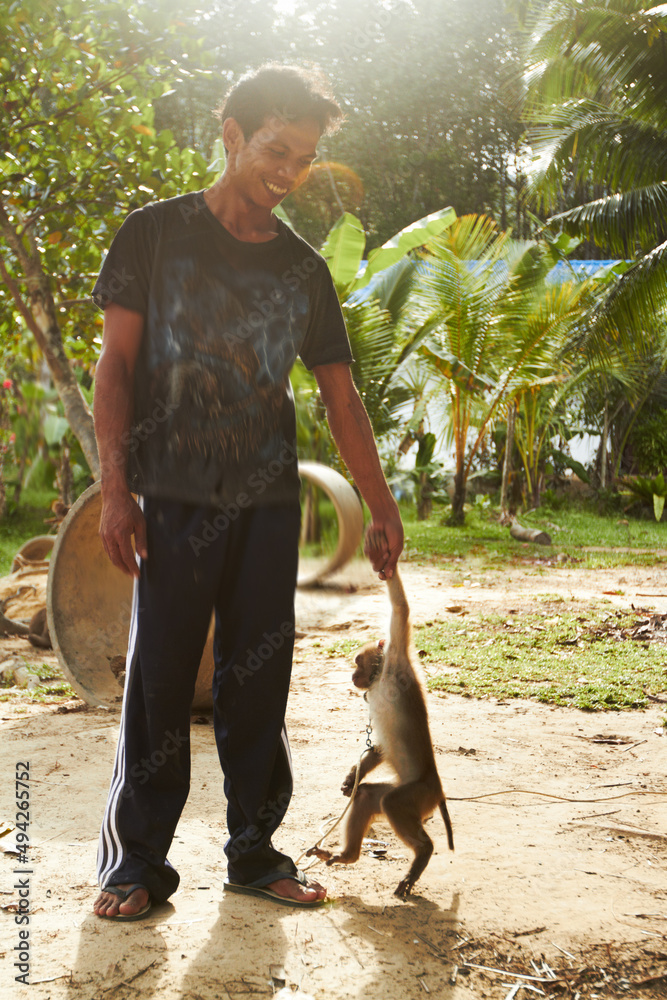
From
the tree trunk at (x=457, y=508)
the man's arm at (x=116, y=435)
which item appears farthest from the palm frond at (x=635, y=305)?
the man's arm at (x=116, y=435)

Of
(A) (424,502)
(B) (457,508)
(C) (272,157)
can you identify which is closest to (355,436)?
(C) (272,157)

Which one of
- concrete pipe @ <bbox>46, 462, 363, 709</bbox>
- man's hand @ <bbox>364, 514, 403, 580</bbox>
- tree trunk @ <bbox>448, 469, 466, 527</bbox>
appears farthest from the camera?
tree trunk @ <bbox>448, 469, 466, 527</bbox>

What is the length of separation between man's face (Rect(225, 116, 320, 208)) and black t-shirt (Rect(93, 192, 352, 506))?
14cm

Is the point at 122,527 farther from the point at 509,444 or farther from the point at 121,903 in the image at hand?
the point at 509,444

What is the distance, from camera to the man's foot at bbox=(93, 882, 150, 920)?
2.27 m

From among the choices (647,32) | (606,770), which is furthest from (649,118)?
(606,770)

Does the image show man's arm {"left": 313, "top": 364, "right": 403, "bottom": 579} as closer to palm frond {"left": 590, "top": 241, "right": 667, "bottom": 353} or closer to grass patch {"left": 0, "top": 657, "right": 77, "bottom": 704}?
grass patch {"left": 0, "top": 657, "right": 77, "bottom": 704}

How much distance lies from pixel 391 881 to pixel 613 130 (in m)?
11.1

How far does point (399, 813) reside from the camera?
252cm

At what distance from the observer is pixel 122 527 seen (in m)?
2.29

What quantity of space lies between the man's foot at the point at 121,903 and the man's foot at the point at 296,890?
0.36 m

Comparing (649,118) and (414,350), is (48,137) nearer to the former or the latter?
(414,350)

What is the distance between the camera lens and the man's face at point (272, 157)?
7.66ft

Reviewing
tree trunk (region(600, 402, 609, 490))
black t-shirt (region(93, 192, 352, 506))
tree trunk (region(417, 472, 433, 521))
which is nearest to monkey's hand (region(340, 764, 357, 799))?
black t-shirt (region(93, 192, 352, 506))
